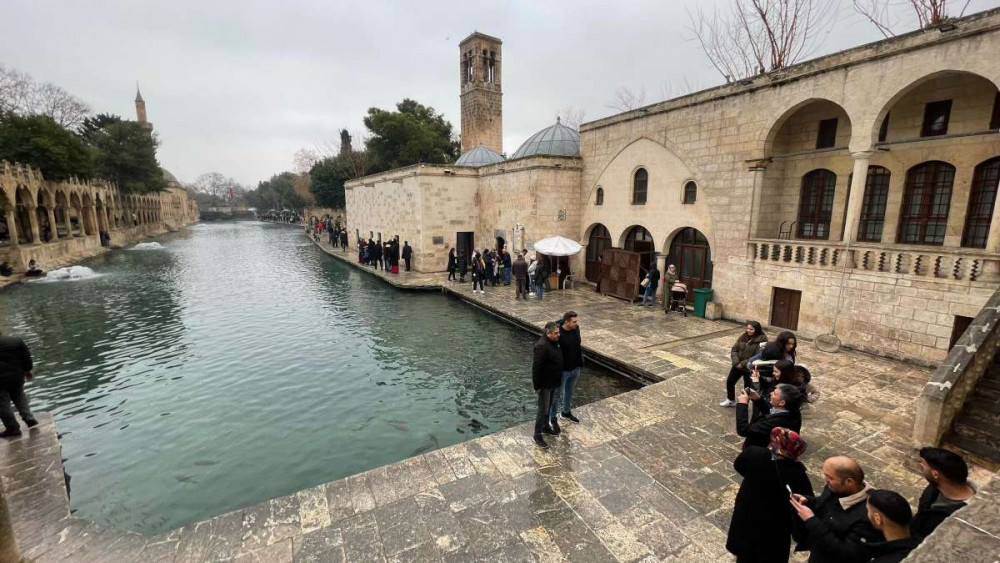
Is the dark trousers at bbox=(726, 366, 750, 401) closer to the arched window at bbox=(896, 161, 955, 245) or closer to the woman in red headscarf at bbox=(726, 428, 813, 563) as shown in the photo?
the woman in red headscarf at bbox=(726, 428, 813, 563)

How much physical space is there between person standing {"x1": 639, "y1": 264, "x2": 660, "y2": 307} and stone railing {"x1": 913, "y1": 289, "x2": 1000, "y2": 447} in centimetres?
774

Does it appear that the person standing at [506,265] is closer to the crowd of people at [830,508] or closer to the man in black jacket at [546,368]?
the man in black jacket at [546,368]

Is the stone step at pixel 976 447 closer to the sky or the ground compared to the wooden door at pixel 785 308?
closer to the ground

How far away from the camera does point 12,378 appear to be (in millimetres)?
6023

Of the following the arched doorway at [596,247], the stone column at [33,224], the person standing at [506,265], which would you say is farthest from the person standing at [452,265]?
the stone column at [33,224]

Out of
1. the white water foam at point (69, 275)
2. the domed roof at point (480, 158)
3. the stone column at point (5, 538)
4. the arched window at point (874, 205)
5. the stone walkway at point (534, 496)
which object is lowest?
the white water foam at point (69, 275)

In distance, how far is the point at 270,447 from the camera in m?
6.72

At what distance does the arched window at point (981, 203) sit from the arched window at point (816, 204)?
2435 millimetres

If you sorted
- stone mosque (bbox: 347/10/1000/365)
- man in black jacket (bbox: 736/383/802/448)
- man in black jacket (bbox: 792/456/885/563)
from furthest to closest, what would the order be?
stone mosque (bbox: 347/10/1000/365)
man in black jacket (bbox: 736/383/802/448)
man in black jacket (bbox: 792/456/885/563)

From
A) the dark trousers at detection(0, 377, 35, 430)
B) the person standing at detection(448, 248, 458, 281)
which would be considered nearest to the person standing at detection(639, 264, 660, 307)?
the person standing at detection(448, 248, 458, 281)

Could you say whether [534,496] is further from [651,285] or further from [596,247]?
[596,247]

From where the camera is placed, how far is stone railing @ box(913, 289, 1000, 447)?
5324 mm

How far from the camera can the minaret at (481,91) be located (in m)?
32.9

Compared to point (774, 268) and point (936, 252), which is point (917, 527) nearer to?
point (936, 252)
